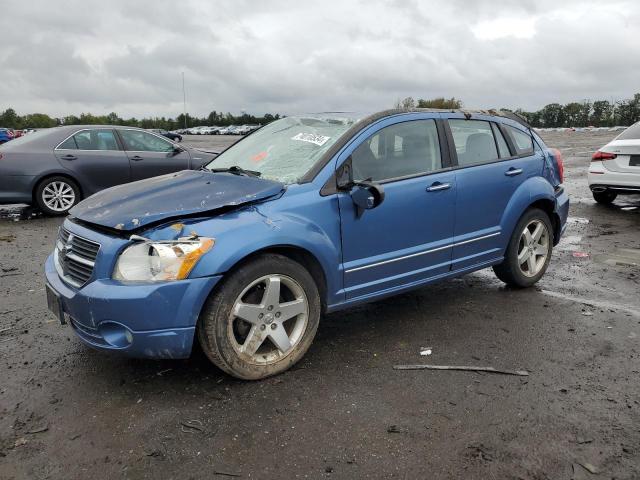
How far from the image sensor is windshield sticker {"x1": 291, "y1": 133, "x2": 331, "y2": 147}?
13.0 feet

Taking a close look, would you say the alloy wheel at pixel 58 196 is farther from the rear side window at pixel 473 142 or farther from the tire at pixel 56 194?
the rear side window at pixel 473 142

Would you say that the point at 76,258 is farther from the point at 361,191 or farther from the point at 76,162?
the point at 76,162

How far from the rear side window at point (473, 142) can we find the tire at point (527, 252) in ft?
2.37

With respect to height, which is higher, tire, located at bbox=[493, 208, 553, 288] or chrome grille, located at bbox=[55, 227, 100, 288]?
chrome grille, located at bbox=[55, 227, 100, 288]

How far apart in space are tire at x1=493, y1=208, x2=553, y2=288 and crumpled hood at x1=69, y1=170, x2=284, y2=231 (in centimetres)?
248

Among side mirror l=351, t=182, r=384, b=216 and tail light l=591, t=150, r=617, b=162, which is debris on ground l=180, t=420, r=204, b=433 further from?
tail light l=591, t=150, r=617, b=162

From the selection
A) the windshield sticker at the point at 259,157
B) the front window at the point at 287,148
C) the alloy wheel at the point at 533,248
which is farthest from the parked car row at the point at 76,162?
the alloy wheel at the point at 533,248

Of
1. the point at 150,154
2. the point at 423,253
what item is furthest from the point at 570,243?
the point at 150,154

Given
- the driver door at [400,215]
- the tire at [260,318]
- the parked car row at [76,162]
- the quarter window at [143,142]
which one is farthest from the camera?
the quarter window at [143,142]

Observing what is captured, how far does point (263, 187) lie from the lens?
11.5ft

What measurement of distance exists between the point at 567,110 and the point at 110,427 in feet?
397

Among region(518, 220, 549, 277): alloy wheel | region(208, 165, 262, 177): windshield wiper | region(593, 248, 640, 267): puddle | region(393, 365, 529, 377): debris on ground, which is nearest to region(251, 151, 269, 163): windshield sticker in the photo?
region(208, 165, 262, 177): windshield wiper

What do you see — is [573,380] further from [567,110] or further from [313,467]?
[567,110]

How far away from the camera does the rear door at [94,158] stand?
9.22 metres
